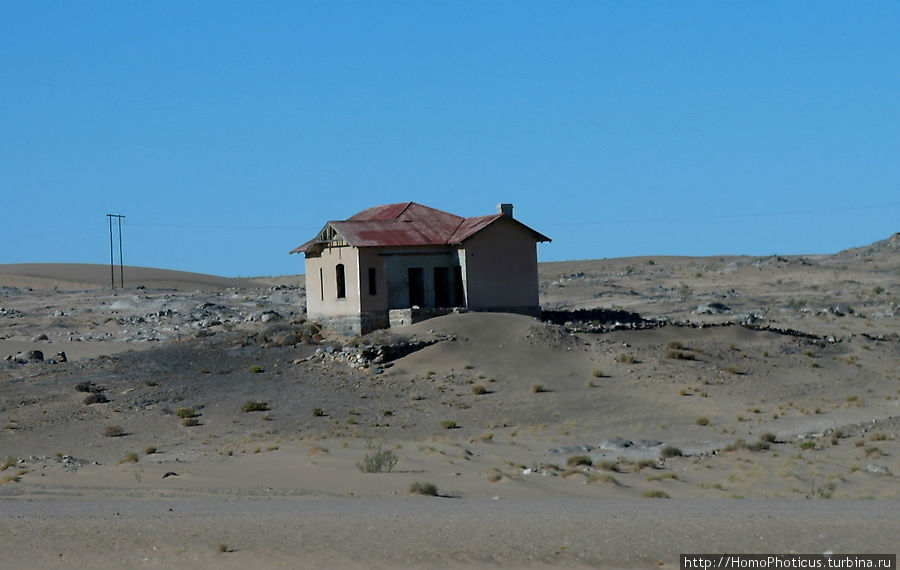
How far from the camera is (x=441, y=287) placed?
140 ft

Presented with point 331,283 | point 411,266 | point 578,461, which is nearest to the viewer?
point 578,461

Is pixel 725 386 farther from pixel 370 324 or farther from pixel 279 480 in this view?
pixel 279 480

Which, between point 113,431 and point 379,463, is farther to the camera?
point 113,431

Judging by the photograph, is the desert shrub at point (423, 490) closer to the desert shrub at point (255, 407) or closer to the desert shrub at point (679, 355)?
the desert shrub at point (255, 407)

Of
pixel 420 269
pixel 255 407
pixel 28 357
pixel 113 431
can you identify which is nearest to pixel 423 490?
pixel 113 431

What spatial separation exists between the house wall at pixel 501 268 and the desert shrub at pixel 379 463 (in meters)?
16.2

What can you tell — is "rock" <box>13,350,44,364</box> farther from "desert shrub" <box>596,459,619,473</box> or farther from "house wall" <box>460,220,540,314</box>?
"desert shrub" <box>596,459,619,473</box>

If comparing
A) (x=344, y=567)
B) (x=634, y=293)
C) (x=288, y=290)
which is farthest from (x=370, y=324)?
(x=288, y=290)

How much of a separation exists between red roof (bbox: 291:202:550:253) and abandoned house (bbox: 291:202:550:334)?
33 mm

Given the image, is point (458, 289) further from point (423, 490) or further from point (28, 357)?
point (423, 490)

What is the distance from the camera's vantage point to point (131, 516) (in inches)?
693

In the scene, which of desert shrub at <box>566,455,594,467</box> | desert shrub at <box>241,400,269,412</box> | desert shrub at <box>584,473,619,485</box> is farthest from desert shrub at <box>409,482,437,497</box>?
desert shrub at <box>241,400,269,412</box>

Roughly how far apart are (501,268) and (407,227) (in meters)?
3.47

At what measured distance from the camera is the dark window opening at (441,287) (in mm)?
42438
